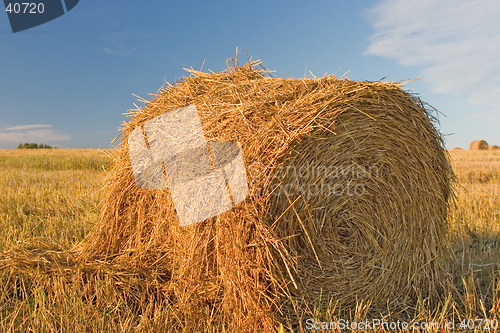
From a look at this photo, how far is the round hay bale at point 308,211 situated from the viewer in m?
2.58

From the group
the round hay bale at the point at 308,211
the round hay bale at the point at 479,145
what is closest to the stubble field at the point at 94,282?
the round hay bale at the point at 308,211

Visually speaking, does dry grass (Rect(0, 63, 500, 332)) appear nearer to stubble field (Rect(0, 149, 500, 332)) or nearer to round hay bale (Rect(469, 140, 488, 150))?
stubble field (Rect(0, 149, 500, 332))

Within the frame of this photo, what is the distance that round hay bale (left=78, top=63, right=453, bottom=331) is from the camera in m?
2.58

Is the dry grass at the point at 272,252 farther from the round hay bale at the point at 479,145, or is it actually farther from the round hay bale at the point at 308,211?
the round hay bale at the point at 479,145

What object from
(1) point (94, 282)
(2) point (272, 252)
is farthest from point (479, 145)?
(1) point (94, 282)

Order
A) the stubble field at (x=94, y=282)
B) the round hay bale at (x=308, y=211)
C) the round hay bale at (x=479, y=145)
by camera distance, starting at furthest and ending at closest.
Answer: the round hay bale at (x=479, y=145)
the stubble field at (x=94, y=282)
the round hay bale at (x=308, y=211)

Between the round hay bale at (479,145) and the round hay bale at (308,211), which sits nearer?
the round hay bale at (308,211)

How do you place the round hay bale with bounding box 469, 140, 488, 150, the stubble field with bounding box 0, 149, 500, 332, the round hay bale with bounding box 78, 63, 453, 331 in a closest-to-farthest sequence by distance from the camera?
the round hay bale with bounding box 78, 63, 453, 331 < the stubble field with bounding box 0, 149, 500, 332 < the round hay bale with bounding box 469, 140, 488, 150

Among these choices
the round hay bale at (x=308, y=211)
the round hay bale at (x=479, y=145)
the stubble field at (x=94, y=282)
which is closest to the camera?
the round hay bale at (x=308, y=211)

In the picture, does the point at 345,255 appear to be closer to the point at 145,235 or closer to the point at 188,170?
the point at 188,170

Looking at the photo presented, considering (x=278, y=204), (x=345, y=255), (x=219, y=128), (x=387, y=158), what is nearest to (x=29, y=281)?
(x=219, y=128)

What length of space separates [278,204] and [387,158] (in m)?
1.14

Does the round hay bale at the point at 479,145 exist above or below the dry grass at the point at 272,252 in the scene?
above

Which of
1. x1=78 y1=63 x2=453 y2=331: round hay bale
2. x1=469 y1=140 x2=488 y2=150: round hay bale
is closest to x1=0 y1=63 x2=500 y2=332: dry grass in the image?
x1=78 y1=63 x2=453 y2=331: round hay bale
